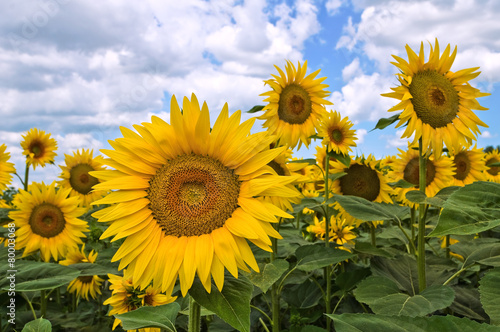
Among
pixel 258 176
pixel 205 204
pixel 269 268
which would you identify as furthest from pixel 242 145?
pixel 269 268

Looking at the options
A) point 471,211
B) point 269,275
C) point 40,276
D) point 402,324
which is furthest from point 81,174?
point 402,324

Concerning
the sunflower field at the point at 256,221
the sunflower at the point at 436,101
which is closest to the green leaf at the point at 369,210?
the sunflower field at the point at 256,221

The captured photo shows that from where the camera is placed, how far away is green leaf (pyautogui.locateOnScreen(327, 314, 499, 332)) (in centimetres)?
75

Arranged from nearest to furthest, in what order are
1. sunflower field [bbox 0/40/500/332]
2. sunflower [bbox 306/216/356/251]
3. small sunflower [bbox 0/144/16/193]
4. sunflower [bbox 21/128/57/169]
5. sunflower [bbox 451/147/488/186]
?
1. sunflower field [bbox 0/40/500/332]
2. sunflower [bbox 306/216/356/251]
3. sunflower [bbox 451/147/488/186]
4. small sunflower [bbox 0/144/16/193]
5. sunflower [bbox 21/128/57/169]

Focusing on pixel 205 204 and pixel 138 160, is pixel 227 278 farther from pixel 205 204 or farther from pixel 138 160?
pixel 138 160

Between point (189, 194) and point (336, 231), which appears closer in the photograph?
point (189, 194)

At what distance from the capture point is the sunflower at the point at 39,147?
21.4ft

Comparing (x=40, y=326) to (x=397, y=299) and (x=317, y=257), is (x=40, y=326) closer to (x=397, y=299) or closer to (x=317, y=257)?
(x=317, y=257)

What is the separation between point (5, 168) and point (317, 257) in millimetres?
4232

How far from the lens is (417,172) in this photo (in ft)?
12.3

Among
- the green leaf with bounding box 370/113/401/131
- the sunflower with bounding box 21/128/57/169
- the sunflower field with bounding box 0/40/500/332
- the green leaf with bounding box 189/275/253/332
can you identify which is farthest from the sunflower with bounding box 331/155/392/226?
the sunflower with bounding box 21/128/57/169

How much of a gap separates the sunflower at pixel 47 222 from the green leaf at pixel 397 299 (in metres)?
2.66

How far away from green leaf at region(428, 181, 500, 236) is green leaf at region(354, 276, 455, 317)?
44 cm

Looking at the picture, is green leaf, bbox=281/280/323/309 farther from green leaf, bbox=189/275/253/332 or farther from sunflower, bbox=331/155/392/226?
green leaf, bbox=189/275/253/332
